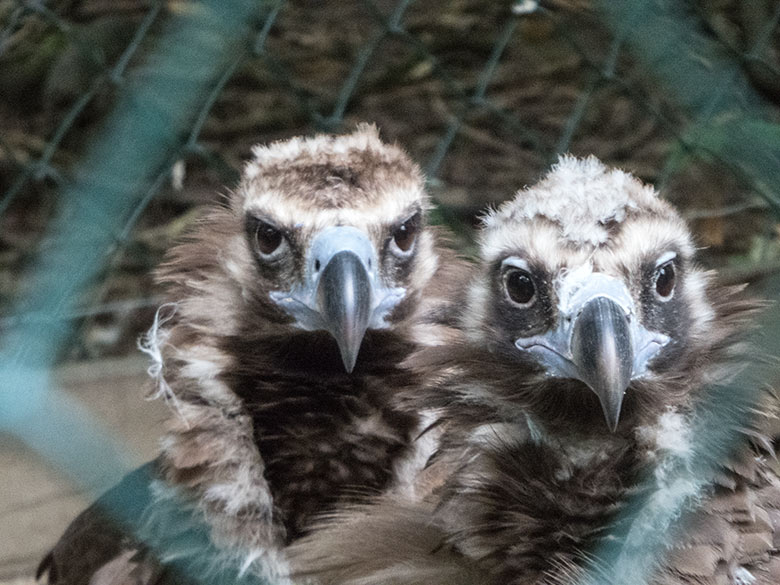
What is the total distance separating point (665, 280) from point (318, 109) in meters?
1.99

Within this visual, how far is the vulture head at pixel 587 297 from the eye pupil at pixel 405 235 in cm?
16

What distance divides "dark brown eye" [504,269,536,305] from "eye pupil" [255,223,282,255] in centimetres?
31

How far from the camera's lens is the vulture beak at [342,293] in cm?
135

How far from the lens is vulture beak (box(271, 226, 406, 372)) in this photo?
1.35 m

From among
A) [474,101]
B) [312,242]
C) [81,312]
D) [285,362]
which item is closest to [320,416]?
[285,362]

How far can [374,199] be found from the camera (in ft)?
4.89

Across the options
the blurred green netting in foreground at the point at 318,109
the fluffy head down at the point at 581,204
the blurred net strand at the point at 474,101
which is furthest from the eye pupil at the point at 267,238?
the blurred net strand at the point at 474,101

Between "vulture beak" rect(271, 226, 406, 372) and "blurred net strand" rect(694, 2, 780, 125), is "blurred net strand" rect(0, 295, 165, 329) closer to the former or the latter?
"vulture beak" rect(271, 226, 406, 372)

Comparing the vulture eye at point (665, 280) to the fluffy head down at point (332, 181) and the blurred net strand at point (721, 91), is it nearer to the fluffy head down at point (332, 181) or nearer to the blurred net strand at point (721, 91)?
the fluffy head down at point (332, 181)

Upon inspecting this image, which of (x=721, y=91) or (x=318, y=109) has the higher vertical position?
(x=721, y=91)

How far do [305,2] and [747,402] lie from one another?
2689 millimetres

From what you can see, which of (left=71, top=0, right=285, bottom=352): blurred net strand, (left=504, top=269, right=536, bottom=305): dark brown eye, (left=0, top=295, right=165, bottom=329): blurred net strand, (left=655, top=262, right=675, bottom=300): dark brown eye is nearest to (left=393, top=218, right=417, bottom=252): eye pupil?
(left=504, top=269, right=536, bottom=305): dark brown eye

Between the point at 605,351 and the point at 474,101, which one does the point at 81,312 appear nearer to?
the point at 474,101

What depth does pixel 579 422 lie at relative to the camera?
1.26m
